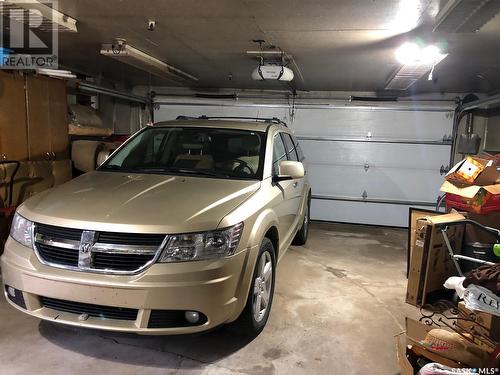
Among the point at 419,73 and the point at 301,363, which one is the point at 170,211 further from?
the point at 419,73

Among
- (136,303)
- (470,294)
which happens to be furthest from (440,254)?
(136,303)

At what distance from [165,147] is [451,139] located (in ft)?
19.5

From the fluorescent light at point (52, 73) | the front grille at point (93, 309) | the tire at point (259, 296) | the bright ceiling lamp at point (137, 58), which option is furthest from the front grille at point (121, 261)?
the fluorescent light at point (52, 73)

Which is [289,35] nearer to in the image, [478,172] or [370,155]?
[478,172]

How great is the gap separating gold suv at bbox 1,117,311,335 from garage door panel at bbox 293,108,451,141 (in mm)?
5047

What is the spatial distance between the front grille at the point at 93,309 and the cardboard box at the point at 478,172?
364cm

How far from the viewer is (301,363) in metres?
2.66

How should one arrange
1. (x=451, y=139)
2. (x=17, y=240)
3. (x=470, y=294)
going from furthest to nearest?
(x=451, y=139)
(x=17, y=240)
(x=470, y=294)

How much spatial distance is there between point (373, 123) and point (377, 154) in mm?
625

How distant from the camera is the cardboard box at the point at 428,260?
3.72 metres

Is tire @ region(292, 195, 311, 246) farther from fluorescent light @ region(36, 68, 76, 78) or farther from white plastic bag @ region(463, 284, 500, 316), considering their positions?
fluorescent light @ region(36, 68, 76, 78)

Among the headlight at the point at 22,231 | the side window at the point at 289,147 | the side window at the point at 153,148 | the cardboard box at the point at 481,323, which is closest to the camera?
the headlight at the point at 22,231

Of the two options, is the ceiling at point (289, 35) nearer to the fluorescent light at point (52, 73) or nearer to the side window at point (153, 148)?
the fluorescent light at point (52, 73)

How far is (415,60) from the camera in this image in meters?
4.47
